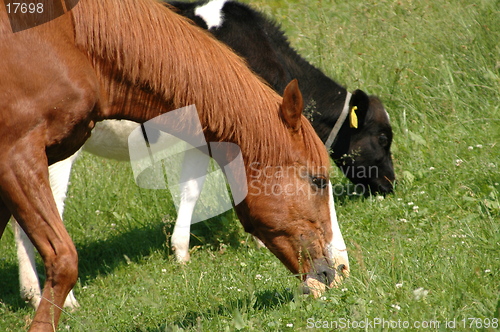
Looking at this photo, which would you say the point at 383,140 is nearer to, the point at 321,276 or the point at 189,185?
the point at 189,185

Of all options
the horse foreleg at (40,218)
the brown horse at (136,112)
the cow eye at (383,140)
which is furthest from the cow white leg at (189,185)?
the horse foreleg at (40,218)

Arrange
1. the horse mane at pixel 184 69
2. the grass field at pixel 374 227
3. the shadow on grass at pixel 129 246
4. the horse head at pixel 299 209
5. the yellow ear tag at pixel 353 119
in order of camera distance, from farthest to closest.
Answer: the yellow ear tag at pixel 353 119
the shadow on grass at pixel 129 246
the horse head at pixel 299 209
the horse mane at pixel 184 69
the grass field at pixel 374 227

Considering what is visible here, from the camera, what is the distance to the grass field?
3.04 metres

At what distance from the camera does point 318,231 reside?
3.66 m

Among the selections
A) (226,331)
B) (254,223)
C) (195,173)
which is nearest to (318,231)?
(254,223)

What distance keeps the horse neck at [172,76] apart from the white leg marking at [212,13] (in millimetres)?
2201

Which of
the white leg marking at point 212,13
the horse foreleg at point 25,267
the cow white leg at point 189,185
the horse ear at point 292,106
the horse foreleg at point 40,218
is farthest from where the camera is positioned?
the white leg marking at point 212,13

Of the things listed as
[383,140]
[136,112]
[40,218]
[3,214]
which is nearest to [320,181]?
[136,112]

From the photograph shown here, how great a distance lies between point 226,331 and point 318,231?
101 cm

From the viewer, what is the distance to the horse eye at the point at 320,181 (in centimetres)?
364

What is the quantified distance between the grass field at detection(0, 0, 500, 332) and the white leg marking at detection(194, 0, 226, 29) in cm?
187

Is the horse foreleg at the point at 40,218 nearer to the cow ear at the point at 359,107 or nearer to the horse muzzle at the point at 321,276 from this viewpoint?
the horse muzzle at the point at 321,276

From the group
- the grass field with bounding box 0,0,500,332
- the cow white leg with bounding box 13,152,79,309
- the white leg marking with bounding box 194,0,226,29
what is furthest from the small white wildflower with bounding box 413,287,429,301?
the white leg marking with bounding box 194,0,226,29

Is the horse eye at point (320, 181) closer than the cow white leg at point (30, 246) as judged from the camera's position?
Yes
